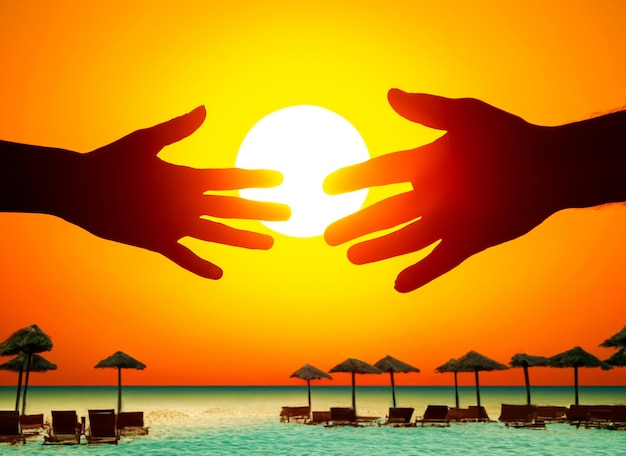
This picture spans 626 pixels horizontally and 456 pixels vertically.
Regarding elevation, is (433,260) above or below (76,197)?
below

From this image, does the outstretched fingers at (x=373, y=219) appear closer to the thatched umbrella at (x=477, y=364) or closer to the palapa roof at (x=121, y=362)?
the palapa roof at (x=121, y=362)

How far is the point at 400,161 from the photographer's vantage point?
10.9ft

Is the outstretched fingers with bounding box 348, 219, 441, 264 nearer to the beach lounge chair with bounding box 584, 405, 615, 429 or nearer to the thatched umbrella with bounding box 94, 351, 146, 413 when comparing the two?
the beach lounge chair with bounding box 584, 405, 615, 429

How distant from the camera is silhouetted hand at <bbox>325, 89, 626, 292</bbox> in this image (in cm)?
334

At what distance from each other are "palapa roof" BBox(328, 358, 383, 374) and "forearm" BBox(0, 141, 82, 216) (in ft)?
94.9

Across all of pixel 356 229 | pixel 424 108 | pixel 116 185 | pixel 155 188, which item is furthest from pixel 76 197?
pixel 424 108

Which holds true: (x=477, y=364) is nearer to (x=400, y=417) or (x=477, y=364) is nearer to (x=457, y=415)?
(x=457, y=415)

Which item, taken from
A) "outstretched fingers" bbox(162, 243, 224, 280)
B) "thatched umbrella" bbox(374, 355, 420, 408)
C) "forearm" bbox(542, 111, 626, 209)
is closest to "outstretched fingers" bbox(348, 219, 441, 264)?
"forearm" bbox(542, 111, 626, 209)

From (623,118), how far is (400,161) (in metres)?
1.18

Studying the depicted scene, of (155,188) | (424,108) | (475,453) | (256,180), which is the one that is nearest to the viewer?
(424,108)

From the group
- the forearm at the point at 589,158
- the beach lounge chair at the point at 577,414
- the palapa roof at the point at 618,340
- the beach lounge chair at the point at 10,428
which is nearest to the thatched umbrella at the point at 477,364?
the beach lounge chair at the point at 577,414

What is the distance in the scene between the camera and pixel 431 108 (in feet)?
10.6

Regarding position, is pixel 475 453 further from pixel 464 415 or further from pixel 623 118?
pixel 623 118

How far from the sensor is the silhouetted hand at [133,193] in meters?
3.78
